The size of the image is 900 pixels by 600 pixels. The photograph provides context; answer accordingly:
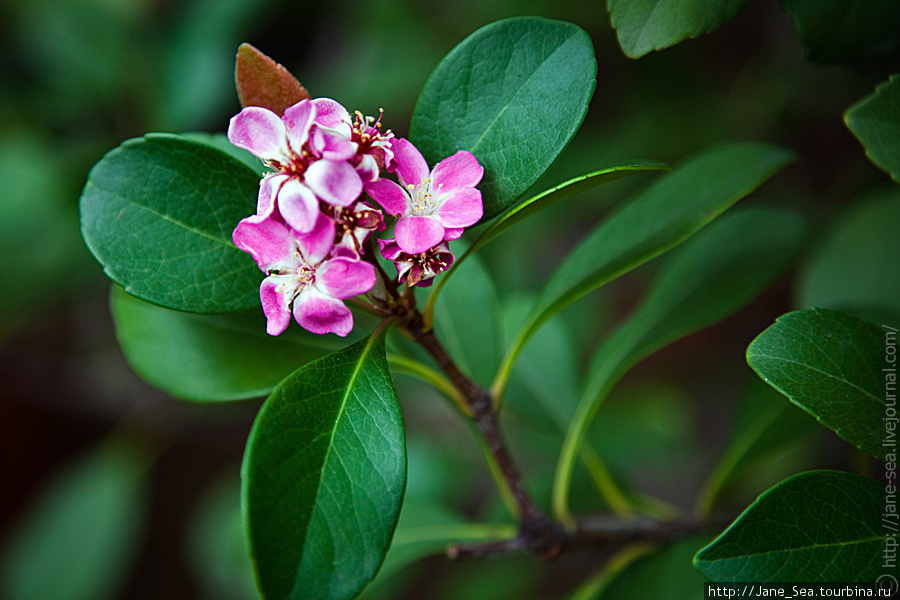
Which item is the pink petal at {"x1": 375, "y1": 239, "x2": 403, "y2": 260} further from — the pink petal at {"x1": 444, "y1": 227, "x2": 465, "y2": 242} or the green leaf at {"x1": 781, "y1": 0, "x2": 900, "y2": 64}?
the green leaf at {"x1": 781, "y1": 0, "x2": 900, "y2": 64}

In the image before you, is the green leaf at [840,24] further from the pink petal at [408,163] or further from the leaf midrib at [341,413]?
the leaf midrib at [341,413]

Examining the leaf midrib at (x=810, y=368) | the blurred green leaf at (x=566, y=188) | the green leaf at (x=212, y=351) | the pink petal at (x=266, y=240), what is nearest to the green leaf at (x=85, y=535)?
the green leaf at (x=212, y=351)

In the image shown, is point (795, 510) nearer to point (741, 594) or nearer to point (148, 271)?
point (741, 594)

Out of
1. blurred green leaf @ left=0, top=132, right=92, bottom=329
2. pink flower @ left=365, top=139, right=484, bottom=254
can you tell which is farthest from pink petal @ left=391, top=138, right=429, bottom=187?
blurred green leaf @ left=0, top=132, right=92, bottom=329

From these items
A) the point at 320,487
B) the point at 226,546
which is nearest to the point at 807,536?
the point at 320,487

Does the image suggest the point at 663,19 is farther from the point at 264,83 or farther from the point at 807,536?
the point at 807,536

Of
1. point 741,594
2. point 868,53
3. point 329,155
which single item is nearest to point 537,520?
point 741,594
